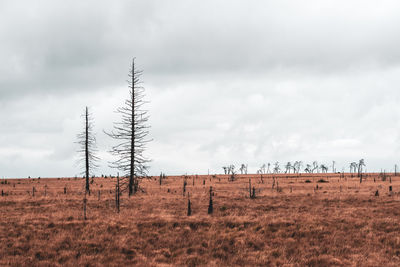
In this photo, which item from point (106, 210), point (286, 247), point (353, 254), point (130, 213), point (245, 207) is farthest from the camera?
point (245, 207)

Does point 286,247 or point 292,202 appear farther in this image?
point 292,202

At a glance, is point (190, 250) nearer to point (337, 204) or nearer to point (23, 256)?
point (23, 256)

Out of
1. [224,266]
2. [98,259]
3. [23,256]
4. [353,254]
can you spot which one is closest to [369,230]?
[353,254]

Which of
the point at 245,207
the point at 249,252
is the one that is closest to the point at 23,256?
the point at 249,252

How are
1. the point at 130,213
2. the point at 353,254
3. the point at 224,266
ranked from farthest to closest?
the point at 130,213, the point at 353,254, the point at 224,266

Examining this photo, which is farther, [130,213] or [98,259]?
[130,213]

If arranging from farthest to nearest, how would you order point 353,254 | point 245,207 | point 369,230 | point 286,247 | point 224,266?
point 245,207
point 369,230
point 286,247
point 353,254
point 224,266

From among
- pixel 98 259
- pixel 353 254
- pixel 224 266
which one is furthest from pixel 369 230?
pixel 98 259

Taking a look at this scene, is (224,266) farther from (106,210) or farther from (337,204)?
(337,204)

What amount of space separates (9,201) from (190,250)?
1795cm

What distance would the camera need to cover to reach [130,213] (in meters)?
18.8

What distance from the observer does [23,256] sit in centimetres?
1218

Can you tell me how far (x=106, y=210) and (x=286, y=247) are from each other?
1155cm

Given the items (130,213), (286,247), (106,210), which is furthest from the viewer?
(106,210)
